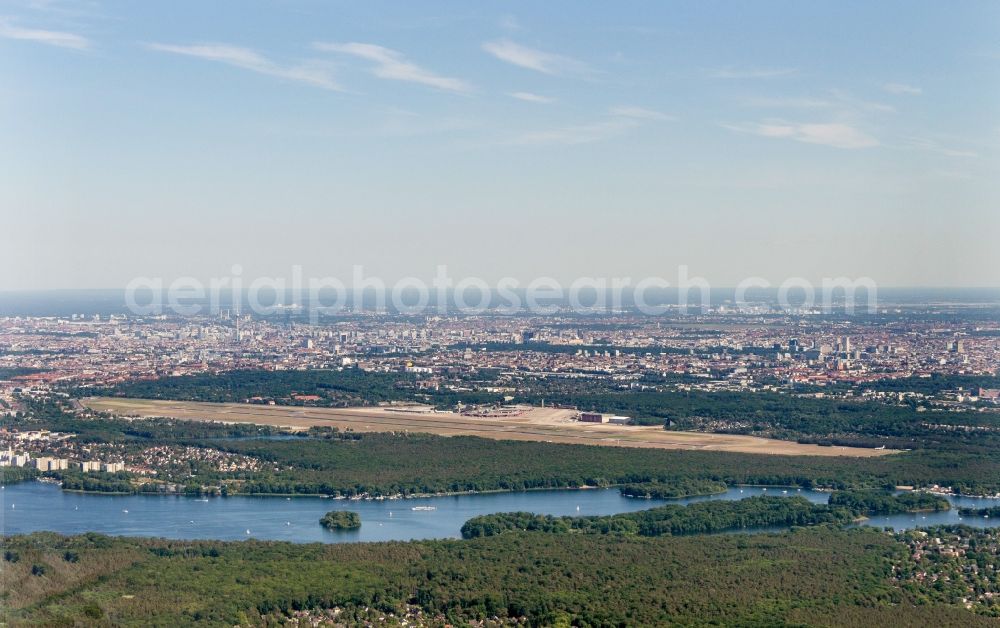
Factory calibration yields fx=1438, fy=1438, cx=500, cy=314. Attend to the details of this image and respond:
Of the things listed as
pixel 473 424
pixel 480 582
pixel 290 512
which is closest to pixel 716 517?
pixel 480 582

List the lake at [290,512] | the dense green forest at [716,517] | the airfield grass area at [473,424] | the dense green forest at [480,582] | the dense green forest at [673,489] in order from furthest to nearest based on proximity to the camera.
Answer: the airfield grass area at [473,424], the dense green forest at [673,489], the dense green forest at [716,517], the lake at [290,512], the dense green forest at [480,582]

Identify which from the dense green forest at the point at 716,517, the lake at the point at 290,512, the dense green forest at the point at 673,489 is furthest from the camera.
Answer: the dense green forest at the point at 673,489

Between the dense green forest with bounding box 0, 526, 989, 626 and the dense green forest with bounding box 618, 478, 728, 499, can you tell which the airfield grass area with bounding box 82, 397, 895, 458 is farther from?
the dense green forest with bounding box 0, 526, 989, 626

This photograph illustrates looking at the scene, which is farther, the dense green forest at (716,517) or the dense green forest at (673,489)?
the dense green forest at (673,489)

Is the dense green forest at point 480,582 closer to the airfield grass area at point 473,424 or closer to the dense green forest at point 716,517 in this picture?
the dense green forest at point 716,517

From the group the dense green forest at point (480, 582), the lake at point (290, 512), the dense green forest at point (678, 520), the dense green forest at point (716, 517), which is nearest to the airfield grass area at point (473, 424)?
the lake at point (290, 512)

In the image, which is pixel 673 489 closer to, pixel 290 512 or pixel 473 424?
pixel 290 512

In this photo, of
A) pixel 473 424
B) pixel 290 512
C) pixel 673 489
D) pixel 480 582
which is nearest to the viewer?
pixel 480 582
